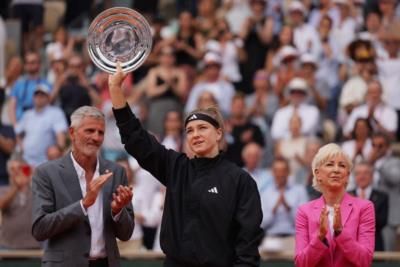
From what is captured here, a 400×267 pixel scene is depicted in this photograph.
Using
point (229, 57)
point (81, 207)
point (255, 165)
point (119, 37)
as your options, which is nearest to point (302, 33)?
point (229, 57)

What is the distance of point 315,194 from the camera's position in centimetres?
1380

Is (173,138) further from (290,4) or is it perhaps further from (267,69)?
(290,4)

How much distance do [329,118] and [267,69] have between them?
1489 millimetres

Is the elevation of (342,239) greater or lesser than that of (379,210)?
lesser

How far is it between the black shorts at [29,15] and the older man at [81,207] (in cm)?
1130

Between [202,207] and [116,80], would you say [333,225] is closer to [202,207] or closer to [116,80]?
[202,207]

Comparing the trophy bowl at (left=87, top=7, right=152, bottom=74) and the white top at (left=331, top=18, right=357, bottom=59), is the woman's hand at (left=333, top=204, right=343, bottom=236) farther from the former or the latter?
the white top at (left=331, top=18, right=357, bottom=59)

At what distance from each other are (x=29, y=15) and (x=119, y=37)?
11567mm

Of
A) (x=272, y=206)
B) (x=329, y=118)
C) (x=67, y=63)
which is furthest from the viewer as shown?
(x=67, y=63)

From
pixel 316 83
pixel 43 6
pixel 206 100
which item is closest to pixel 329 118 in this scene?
pixel 316 83

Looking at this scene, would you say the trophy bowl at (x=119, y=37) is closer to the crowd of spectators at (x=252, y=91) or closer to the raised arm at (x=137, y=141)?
the raised arm at (x=137, y=141)

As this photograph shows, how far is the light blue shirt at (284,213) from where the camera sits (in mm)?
14816

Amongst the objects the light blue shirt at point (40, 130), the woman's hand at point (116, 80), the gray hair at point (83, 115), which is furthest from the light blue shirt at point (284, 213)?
the woman's hand at point (116, 80)

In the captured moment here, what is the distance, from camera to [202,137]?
30.1 ft
